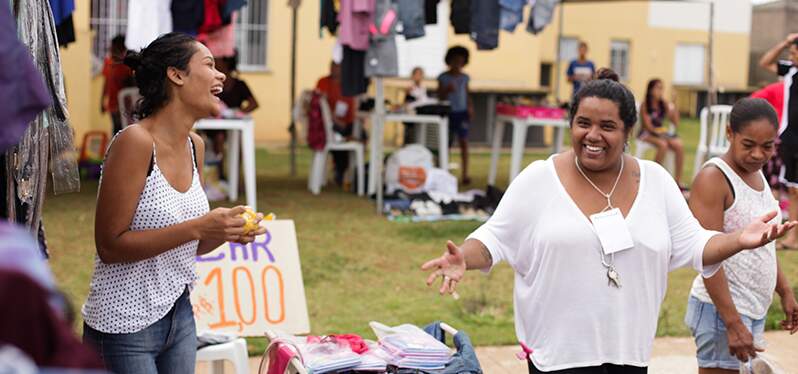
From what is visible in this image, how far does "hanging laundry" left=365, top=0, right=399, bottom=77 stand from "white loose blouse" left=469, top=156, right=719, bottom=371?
7306mm

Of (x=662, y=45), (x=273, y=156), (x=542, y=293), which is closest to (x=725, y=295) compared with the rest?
(x=542, y=293)

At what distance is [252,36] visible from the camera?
20547mm

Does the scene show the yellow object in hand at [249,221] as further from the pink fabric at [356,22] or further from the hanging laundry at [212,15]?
the pink fabric at [356,22]

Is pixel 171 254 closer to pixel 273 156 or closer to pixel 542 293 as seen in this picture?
pixel 542 293

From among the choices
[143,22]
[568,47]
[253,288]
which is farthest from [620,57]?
[253,288]

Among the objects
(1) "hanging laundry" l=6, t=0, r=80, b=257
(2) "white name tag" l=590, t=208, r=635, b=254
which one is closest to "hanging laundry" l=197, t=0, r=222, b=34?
(1) "hanging laundry" l=6, t=0, r=80, b=257

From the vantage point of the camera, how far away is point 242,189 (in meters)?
13.2

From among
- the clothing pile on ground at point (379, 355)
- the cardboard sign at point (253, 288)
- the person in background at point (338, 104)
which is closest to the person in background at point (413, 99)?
the person in background at point (338, 104)

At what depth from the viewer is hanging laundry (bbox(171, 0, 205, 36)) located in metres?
10.1

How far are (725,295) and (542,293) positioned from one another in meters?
0.92

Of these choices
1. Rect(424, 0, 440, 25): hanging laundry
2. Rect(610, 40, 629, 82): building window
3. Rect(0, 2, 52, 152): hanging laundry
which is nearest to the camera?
Rect(0, 2, 52, 152): hanging laundry

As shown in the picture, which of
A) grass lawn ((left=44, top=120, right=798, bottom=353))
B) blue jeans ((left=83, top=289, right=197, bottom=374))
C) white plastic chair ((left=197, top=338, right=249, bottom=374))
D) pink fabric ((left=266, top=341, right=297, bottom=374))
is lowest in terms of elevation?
grass lawn ((left=44, top=120, right=798, bottom=353))

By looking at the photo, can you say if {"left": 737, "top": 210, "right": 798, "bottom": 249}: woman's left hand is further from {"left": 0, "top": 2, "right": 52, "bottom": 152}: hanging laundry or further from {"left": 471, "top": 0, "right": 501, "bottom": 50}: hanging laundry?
{"left": 471, "top": 0, "right": 501, "bottom": 50}: hanging laundry

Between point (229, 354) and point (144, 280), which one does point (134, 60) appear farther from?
point (229, 354)
